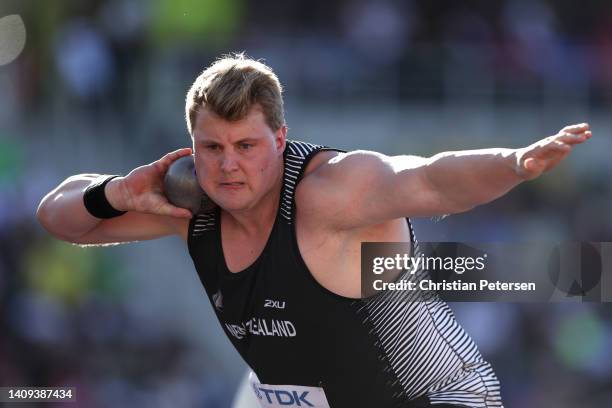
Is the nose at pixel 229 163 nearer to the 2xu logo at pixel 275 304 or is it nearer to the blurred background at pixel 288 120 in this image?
the 2xu logo at pixel 275 304

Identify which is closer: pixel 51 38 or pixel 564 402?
pixel 564 402

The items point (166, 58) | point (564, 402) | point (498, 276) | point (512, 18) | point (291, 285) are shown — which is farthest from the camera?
point (512, 18)

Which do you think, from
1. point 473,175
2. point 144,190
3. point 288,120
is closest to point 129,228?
point 144,190

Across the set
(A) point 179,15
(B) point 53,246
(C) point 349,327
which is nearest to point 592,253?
(C) point 349,327

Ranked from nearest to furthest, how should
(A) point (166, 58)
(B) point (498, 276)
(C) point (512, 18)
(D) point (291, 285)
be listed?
1. (D) point (291, 285)
2. (B) point (498, 276)
3. (A) point (166, 58)
4. (C) point (512, 18)

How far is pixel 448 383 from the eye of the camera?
5.02m

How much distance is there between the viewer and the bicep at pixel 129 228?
551cm

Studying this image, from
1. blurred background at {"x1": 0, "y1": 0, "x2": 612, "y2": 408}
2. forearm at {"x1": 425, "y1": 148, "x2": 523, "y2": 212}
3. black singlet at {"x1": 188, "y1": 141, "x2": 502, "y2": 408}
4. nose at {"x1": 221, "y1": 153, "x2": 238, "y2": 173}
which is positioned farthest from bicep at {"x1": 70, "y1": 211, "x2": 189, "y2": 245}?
blurred background at {"x1": 0, "y1": 0, "x2": 612, "y2": 408}

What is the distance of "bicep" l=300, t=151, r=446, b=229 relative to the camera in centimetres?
434

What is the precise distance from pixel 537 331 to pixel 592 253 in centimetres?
557

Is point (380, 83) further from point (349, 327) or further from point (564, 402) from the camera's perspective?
point (349, 327)

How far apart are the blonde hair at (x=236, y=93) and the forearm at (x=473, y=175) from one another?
0.84 metres

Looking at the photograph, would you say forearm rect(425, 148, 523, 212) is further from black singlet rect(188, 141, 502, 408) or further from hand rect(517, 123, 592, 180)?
black singlet rect(188, 141, 502, 408)

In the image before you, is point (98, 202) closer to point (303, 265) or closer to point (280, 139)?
point (280, 139)
